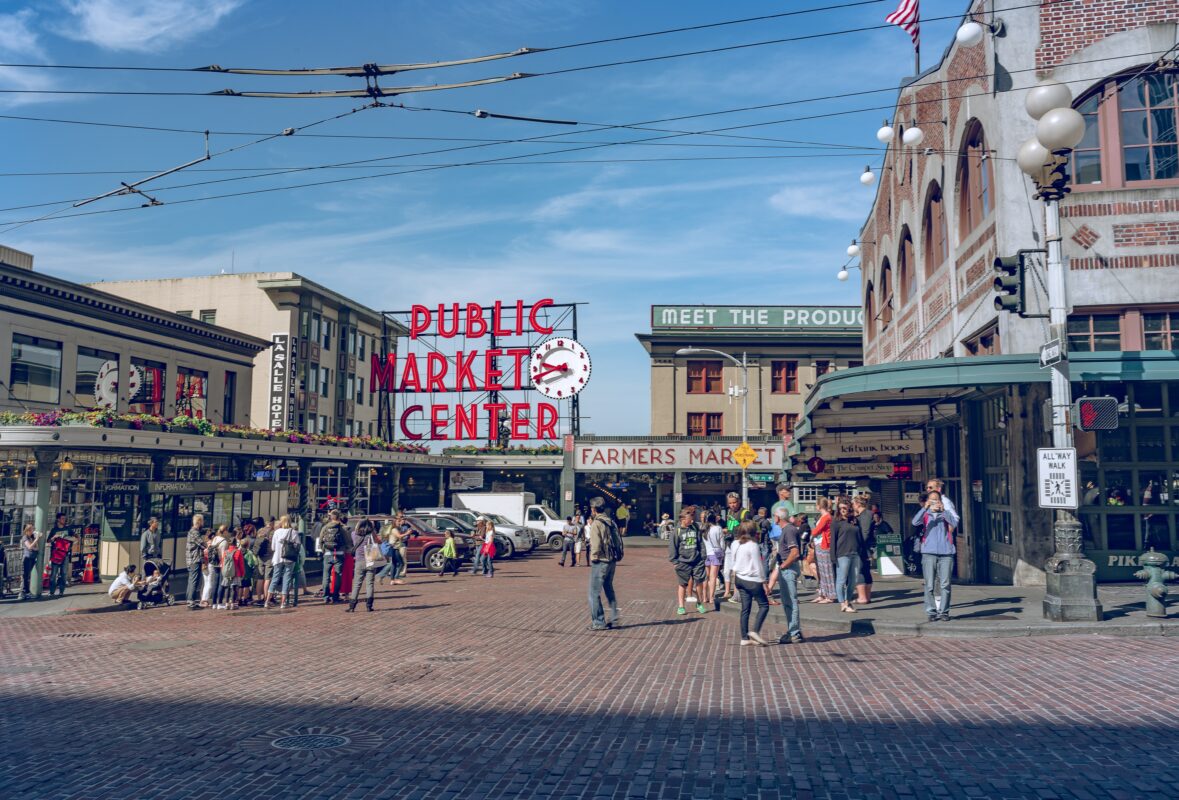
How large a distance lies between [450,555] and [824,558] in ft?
37.8

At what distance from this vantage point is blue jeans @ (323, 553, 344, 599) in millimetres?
18438

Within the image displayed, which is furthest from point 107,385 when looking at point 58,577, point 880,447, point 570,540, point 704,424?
point 704,424

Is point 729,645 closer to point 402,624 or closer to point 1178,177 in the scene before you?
point 402,624

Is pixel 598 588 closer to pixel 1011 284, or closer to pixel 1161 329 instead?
pixel 1011 284

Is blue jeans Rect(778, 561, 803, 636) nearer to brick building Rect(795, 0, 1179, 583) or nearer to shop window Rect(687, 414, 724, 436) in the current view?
brick building Rect(795, 0, 1179, 583)

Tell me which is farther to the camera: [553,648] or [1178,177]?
[1178,177]

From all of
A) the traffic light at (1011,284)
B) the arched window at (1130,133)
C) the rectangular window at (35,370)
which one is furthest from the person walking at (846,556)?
the rectangular window at (35,370)

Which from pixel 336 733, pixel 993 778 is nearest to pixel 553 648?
pixel 336 733

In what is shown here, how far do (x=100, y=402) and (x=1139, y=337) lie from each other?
3258cm

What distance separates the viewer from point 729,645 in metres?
12.4

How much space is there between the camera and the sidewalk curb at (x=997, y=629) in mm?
11711

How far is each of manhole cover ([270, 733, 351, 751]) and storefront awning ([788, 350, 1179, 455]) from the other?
11.0 meters

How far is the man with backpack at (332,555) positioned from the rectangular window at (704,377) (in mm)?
34893

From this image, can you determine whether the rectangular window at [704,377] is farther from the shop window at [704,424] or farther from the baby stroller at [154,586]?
the baby stroller at [154,586]
